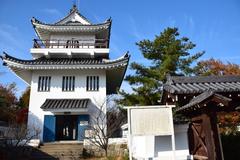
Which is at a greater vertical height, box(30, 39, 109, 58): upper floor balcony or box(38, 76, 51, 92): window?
box(30, 39, 109, 58): upper floor balcony

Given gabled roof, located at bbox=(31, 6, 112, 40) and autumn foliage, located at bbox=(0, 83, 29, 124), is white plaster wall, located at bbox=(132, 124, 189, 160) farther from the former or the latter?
autumn foliage, located at bbox=(0, 83, 29, 124)

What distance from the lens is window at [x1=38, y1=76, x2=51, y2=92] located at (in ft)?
67.2

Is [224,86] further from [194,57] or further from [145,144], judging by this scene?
[194,57]

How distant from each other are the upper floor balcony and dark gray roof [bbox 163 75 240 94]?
1479 centimetres

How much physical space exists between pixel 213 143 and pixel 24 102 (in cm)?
3412

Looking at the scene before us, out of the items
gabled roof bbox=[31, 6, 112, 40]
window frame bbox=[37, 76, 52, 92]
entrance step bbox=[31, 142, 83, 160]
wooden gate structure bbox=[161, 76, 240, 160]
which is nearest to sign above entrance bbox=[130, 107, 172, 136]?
wooden gate structure bbox=[161, 76, 240, 160]

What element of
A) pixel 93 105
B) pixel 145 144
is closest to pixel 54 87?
pixel 93 105

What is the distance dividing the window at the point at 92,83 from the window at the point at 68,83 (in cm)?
138

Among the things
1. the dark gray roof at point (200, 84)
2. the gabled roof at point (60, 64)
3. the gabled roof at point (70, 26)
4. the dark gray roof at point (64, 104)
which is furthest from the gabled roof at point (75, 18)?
the dark gray roof at point (200, 84)

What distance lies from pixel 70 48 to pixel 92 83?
443 centimetres

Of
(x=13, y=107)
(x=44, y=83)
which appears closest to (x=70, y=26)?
(x=44, y=83)

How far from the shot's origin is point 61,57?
23203mm

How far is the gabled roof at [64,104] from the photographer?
18406 millimetres

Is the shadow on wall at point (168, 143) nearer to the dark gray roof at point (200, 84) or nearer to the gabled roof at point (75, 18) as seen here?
the dark gray roof at point (200, 84)
